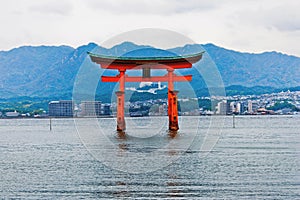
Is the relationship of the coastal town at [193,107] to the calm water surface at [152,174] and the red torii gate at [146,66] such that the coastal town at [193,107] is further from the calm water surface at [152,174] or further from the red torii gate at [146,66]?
the calm water surface at [152,174]

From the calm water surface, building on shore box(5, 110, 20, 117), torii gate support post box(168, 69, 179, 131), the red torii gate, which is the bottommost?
the calm water surface

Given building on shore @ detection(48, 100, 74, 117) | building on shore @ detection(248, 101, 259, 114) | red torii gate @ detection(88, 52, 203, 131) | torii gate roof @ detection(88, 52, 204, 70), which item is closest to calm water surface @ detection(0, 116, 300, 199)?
red torii gate @ detection(88, 52, 203, 131)

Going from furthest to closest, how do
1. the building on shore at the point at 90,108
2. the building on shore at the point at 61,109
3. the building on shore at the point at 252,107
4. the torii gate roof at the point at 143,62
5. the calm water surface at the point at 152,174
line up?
the building on shore at the point at 252,107
the building on shore at the point at 61,109
the building on shore at the point at 90,108
the torii gate roof at the point at 143,62
the calm water surface at the point at 152,174

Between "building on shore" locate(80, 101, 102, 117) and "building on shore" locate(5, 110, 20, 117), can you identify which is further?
"building on shore" locate(5, 110, 20, 117)

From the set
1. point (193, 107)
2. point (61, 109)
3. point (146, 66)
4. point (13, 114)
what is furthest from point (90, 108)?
point (146, 66)

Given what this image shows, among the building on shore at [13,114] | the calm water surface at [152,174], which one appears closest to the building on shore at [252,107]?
the building on shore at [13,114]

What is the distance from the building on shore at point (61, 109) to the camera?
157 metres

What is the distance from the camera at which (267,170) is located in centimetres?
2920

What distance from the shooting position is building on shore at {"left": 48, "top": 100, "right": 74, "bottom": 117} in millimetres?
156538

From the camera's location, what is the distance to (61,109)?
524 ft

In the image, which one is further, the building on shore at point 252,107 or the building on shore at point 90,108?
the building on shore at point 252,107

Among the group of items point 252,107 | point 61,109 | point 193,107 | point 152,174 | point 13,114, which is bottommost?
point 152,174

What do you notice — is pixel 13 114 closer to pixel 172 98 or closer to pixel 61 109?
pixel 61 109

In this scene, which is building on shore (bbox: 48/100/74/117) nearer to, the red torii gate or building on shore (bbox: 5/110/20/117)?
building on shore (bbox: 5/110/20/117)
